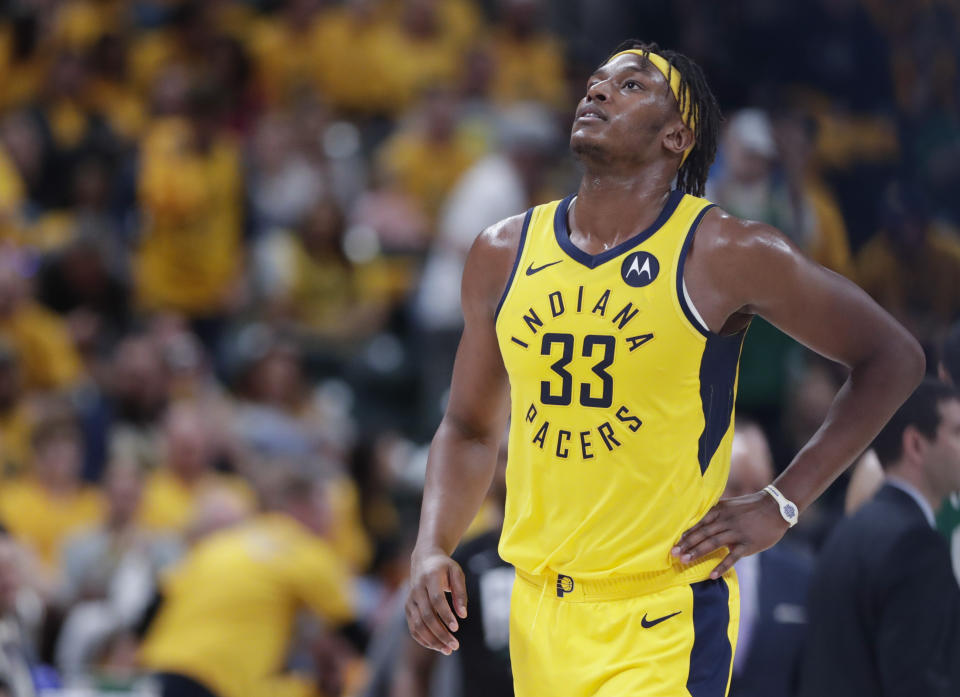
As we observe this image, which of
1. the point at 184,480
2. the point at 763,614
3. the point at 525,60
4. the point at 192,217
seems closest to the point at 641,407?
the point at 763,614

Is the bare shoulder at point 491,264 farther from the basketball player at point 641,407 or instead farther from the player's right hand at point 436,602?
the player's right hand at point 436,602

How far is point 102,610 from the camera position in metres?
7.56

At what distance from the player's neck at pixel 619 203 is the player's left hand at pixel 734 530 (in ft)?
2.16

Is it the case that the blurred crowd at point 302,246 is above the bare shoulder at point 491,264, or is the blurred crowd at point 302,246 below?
below

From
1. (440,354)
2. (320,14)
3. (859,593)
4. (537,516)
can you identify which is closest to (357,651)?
(440,354)

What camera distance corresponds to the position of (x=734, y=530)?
334 cm

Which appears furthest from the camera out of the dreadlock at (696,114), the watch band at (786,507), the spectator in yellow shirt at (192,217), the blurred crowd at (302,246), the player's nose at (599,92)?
the spectator in yellow shirt at (192,217)

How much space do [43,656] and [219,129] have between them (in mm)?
4390

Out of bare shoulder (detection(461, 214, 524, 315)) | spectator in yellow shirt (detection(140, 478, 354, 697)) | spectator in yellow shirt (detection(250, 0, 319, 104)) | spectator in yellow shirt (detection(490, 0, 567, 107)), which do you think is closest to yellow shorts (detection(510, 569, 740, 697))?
bare shoulder (detection(461, 214, 524, 315))

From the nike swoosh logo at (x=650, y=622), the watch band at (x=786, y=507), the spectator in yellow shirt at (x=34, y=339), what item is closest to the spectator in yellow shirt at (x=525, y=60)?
the spectator in yellow shirt at (x=34, y=339)

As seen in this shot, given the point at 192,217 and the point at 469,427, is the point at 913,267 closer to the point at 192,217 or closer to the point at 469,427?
the point at 469,427

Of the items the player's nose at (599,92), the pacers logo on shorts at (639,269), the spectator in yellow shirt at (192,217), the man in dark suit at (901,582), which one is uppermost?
the player's nose at (599,92)

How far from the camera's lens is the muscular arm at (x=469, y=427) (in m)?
3.54

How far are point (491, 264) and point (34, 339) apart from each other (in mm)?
6688
